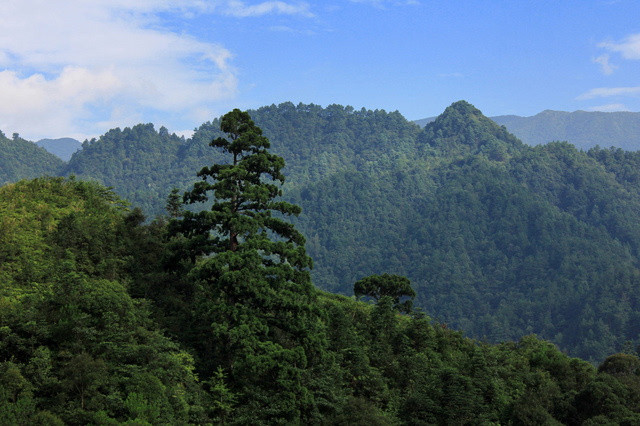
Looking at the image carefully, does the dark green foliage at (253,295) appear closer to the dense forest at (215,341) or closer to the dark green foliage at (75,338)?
the dense forest at (215,341)

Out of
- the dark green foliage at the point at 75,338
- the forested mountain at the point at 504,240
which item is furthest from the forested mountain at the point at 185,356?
the forested mountain at the point at 504,240

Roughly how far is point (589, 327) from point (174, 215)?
107807 millimetres

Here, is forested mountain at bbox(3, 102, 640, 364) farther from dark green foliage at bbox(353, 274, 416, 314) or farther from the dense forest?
the dense forest

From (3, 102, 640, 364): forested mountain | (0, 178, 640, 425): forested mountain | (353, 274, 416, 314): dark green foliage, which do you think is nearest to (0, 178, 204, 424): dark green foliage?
(0, 178, 640, 425): forested mountain

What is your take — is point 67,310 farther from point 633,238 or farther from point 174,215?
point 633,238

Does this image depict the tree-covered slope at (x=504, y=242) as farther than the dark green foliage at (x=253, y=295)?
Yes

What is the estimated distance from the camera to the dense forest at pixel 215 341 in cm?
1468

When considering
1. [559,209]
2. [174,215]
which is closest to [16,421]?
[174,215]

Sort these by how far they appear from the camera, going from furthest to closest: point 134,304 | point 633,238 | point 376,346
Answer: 1. point 633,238
2. point 376,346
3. point 134,304

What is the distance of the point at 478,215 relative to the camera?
6959 inches

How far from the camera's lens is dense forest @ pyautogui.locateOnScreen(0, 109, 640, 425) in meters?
14.7

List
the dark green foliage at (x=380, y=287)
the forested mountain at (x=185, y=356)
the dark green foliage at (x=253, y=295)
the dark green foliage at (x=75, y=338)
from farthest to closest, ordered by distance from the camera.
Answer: the dark green foliage at (x=380, y=287) → the dark green foliage at (x=253, y=295) → the forested mountain at (x=185, y=356) → the dark green foliage at (x=75, y=338)

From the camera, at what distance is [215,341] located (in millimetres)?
18719

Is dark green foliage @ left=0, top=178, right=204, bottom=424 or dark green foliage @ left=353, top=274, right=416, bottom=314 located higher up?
dark green foliage @ left=0, top=178, right=204, bottom=424
